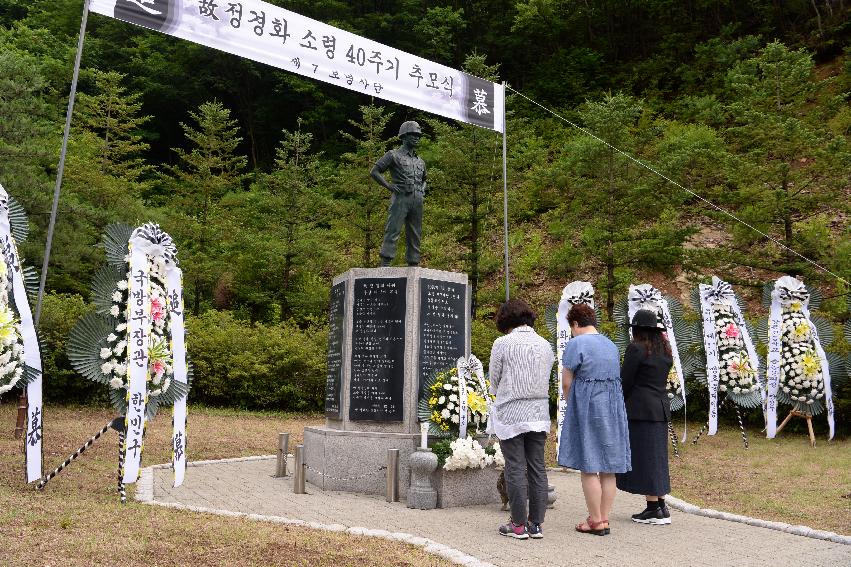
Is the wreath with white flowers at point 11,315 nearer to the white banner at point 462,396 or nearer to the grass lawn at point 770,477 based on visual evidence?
the white banner at point 462,396

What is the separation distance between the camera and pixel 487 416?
6684 millimetres

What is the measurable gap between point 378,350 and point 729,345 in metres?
6.29

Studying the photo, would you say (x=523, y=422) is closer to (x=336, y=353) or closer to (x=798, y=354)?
(x=336, y=353)

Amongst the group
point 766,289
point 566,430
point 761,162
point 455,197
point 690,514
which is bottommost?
point 690,514

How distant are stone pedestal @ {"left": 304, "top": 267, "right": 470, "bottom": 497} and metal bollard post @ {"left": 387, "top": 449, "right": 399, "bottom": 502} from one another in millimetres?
226

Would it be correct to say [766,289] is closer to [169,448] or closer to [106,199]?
[169,448]

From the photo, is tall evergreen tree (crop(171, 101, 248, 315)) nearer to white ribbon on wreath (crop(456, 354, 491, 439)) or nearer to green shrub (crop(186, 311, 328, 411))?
green shrub (crop(186, 311, 328, 411))

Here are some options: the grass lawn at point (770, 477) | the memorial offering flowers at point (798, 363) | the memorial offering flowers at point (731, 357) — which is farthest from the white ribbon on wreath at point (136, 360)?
the memorial offering flowers at point (798, 363)

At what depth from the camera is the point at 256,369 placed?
14336 mm

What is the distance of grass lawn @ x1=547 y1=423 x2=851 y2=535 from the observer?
628 centimetres

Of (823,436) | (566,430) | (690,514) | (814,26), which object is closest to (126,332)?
(566,430)

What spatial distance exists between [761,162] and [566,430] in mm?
13971

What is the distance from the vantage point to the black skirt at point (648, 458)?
5.54 metres

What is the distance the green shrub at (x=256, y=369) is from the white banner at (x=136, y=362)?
834 cm
